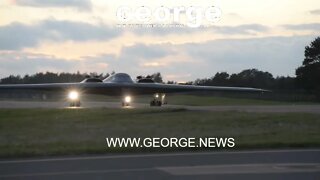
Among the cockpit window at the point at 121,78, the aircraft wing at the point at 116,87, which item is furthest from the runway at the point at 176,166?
the cockpit window at the point at 121,78

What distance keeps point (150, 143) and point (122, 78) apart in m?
28.0

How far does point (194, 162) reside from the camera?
12227 millimetres

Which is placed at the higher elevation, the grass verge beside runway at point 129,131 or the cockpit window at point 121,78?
the cockpit window at point 121,78

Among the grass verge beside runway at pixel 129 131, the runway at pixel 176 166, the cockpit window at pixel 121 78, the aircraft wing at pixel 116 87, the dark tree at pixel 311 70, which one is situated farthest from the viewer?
the dark tree at pixel 311 70

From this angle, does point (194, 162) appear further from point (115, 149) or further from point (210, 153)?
point (115, 149)

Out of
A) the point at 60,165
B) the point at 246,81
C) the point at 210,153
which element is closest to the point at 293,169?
the point at 210,153

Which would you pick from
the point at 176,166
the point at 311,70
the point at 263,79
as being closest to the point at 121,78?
the point at 176,166

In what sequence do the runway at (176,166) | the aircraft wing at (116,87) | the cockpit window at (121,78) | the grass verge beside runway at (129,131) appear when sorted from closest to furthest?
the runway at (176,166) < the grass verge beside runway at (129,131) < the aircraft wing at (116,87) < the cockpit window at (121,78)

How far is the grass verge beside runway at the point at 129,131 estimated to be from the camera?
1569 cm

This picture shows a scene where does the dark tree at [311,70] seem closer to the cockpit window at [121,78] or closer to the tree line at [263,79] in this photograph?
the tree line at [263,79]

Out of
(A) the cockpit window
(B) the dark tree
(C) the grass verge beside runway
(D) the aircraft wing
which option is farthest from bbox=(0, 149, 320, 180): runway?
(B) the dark tree

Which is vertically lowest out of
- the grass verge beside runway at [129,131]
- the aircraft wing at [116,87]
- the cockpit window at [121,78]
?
the grass verge beside runway at [129,131]

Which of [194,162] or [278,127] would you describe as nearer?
[194,162]

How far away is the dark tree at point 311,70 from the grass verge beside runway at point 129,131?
5441cm
